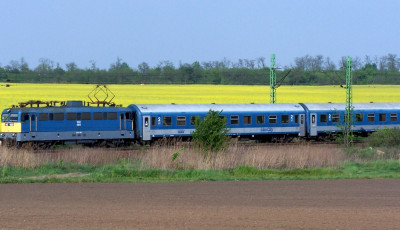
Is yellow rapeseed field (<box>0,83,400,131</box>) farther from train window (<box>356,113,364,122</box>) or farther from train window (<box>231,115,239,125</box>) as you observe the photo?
train window (<box>356,113,364,122</box>)

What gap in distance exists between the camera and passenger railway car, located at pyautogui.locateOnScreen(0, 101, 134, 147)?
1644 inches

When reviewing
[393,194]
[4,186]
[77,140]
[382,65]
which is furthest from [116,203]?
[382,65]

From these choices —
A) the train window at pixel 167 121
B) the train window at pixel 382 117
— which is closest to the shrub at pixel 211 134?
the train window at pixel 167 121

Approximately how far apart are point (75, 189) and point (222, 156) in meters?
8.37

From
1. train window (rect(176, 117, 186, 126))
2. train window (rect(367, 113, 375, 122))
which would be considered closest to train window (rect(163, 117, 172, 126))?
train window (rect(176, 117, 186, 126))

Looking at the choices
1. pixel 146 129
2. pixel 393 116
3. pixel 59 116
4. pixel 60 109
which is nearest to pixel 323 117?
pixel 393 116

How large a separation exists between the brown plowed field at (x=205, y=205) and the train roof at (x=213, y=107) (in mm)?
22314

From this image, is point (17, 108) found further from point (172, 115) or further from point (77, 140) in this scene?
point (172, 115)

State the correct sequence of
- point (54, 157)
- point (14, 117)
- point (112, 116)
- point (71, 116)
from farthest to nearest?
point (112, 116) < point (71, 116) < point (14, 117) < point (54, 157)

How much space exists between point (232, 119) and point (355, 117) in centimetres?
812

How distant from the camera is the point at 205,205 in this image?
1795cm

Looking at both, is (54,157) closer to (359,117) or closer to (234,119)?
(234,119)

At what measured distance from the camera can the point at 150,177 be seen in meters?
24.5

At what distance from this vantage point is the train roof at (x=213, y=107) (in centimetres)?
4483
